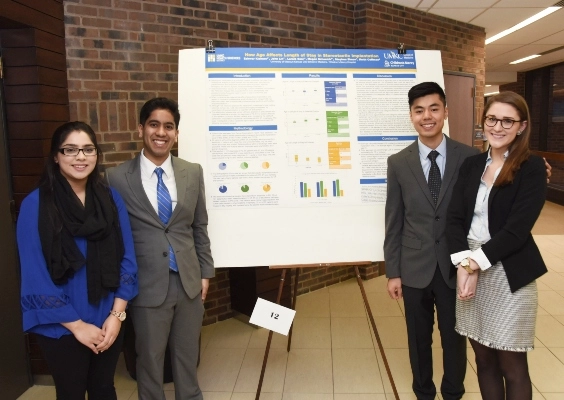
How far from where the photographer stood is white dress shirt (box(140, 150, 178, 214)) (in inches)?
81.7

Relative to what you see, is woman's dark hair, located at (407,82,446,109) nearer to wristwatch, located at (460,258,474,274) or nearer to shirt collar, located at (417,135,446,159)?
shirt collar, located at (417,135,446,159)

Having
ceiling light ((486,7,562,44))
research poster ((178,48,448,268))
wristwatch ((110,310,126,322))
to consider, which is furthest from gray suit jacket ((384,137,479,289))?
ceiling light ((486,7,562,44))

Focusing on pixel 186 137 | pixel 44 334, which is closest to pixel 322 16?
pixel 186 137

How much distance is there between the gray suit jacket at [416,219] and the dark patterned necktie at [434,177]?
0.03 metres

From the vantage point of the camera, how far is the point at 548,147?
9.88 meters

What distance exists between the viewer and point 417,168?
2195 mm

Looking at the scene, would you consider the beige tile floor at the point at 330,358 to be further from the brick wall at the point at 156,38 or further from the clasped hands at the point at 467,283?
the clasped hands at the point at 467,283

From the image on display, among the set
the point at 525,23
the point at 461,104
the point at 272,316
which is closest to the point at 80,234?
the point at 272,316

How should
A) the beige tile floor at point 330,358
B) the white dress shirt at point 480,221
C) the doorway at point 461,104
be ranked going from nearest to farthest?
the white dress shirt at point 480,221 → the beige tile floor at point 330,358 → the doorway at point 461,104

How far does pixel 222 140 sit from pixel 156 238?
0.63m

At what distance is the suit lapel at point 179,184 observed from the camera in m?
2.09

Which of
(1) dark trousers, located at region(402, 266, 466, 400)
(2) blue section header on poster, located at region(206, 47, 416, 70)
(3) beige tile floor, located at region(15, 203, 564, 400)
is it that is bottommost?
(3) beige tile floor, located at region(15, 203, 564, 400)

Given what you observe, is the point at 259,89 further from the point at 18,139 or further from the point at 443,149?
the point at 18,139

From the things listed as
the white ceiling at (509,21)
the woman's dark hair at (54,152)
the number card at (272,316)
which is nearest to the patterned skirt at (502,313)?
the number card at (272,316)
